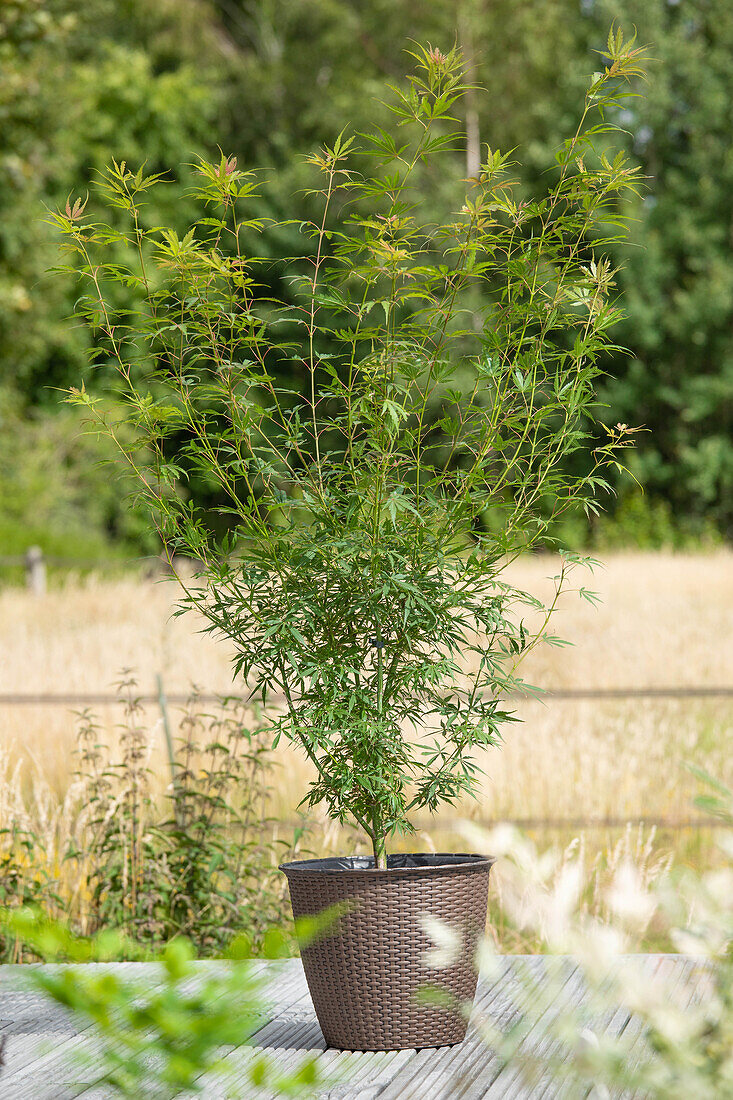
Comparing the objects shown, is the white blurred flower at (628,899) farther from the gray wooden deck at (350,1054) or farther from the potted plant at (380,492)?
the potted plant at (380,492)

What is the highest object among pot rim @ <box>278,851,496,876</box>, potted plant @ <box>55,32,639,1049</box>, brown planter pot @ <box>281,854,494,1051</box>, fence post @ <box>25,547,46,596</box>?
fence post @ <box>25,547,46,596</box>

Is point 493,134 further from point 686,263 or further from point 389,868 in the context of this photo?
point 389,868

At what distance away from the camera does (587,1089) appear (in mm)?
1864

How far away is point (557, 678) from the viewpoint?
25.3ft

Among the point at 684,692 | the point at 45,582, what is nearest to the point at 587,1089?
the point at 684,692

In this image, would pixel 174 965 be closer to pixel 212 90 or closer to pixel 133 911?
pixel 133 911

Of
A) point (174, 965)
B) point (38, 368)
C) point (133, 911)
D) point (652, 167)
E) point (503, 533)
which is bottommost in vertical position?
point (133, 911)

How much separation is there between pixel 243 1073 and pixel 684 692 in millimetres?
2849

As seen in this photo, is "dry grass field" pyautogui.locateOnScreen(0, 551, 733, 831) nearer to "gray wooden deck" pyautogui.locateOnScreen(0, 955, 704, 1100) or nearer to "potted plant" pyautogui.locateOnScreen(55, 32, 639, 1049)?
"potted plant" pyautogui.locateOnScreen(55, 32, 639, 1049)

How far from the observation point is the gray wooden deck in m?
2.00

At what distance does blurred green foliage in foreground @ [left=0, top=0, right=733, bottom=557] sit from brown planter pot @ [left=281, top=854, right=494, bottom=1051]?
606 inches

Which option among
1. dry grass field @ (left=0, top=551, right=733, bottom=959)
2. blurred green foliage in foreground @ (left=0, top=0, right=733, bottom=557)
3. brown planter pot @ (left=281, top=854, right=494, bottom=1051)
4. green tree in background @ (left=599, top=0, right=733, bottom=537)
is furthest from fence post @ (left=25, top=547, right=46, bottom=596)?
→ brown planter pot @ (left=281, top=854, right=494, bottom=1051)

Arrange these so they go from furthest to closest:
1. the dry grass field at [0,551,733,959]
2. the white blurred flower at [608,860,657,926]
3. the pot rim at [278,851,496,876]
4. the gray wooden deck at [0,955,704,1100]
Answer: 1. the dry grass field at [0,551,733,959]
2. the pot rim at [278,851,496,876]
3. the gray wooden deck at [0,955,704,1100]
4. the white blurred flower at [608,860,657,926]

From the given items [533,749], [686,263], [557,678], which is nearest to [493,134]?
[686,263]
